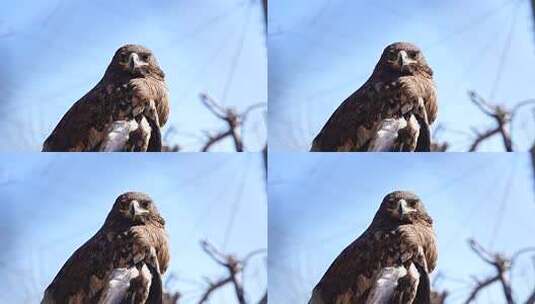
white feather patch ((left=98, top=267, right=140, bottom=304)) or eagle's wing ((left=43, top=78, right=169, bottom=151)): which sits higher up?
eagle's wing ((left=43, top=78, right=169, bottom=151))

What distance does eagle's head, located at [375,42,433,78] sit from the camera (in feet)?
6.44

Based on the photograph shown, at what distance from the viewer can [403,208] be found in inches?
75.7

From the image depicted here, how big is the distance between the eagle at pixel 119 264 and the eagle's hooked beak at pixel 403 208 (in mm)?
567

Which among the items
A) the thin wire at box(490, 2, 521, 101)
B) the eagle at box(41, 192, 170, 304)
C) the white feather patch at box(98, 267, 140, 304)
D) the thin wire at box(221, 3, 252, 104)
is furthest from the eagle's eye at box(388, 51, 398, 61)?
the white feather patch at box(98, 267, 140, 304)

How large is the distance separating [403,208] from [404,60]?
365 mm

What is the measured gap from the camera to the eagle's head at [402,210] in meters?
1.92

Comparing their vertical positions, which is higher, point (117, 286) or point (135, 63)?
point (135, 63)

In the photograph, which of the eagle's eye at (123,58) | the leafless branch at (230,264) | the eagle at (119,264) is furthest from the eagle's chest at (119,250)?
the eagle's eye at (123,58)

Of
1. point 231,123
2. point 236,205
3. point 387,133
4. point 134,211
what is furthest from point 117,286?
point 387,133

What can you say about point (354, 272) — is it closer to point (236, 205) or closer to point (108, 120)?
point (236, 205)

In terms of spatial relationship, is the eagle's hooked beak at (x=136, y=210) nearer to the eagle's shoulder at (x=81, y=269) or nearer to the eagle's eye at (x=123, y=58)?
the eagle's shoulder at (x=81, y=269)

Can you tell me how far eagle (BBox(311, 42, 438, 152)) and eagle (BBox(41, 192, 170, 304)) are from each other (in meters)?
0.46

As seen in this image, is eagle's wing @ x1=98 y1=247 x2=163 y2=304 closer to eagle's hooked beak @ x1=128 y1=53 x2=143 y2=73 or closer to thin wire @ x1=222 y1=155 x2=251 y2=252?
thin wire @ x1=222 y1=155 x2=251 y2=252

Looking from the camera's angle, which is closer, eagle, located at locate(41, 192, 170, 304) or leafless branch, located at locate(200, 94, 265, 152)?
eagle, located at locate(41, 192, 170, 304)
